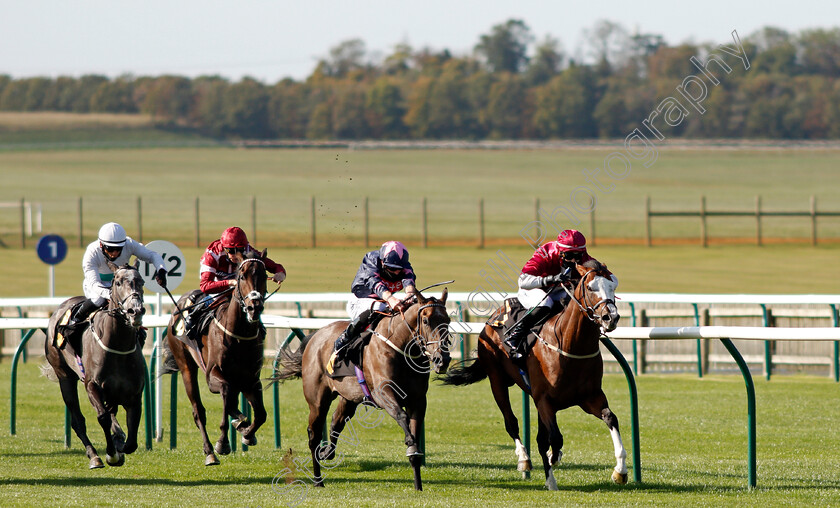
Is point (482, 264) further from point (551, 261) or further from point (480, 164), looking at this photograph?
point (480, 164)

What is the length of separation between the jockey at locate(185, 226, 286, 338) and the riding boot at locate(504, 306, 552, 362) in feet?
6.38

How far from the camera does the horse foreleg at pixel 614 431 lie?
21.8 ft

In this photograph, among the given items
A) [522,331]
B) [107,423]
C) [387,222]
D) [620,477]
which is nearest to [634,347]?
[522,331]

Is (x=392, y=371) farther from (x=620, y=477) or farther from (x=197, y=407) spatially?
(x=197, y=407)

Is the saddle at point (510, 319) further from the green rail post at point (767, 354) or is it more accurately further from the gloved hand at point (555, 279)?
the green rail post at point (767, 354)

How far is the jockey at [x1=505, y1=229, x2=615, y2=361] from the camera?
7.23 metres

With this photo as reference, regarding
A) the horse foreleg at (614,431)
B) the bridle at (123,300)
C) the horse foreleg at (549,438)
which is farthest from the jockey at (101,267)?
the horse foreleg at (614,431)

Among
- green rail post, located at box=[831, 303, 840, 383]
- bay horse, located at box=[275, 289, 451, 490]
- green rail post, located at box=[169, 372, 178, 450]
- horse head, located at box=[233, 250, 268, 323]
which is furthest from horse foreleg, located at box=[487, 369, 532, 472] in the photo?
green rail post, located at box=[831, 303, 840, 383]

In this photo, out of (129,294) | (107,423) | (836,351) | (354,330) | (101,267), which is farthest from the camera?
(836,351)

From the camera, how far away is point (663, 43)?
3374 inches

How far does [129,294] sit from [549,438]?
2791 mm

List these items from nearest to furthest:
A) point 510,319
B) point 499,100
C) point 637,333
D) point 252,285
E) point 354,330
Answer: point 637,333
point 354,330
point 510,319
point 252,285
point 499,100

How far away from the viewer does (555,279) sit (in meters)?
7.14

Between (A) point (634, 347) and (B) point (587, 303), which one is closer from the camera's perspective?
(B) point (587, 303)
